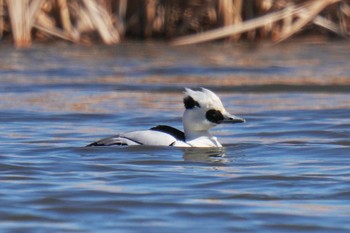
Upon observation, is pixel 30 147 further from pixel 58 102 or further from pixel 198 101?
pixel 58 102

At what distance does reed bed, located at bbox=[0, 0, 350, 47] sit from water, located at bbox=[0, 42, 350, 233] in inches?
13.7

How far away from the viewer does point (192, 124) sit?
8.66m

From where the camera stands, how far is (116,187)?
7.29 meters

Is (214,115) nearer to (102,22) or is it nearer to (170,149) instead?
(170,149)

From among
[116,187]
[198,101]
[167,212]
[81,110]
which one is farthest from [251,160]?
[81,110]

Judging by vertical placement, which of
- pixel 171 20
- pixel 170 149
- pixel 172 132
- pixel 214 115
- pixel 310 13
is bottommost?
pixel 170 149

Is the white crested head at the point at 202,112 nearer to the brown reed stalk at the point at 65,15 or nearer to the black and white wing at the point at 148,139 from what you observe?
the black and white wing at the point at 148,139

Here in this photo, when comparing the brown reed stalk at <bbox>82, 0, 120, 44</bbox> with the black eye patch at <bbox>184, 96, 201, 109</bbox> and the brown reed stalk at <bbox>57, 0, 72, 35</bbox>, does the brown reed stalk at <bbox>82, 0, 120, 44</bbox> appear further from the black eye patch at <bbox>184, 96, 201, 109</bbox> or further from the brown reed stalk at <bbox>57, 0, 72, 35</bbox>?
the black eye patch at <bbox>184, 96, 201, 109</bbox>

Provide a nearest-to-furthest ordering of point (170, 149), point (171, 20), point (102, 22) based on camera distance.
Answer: point (170, 149) < point (102, 22) < point (171, 20)

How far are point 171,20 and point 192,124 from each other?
1009 centimetres

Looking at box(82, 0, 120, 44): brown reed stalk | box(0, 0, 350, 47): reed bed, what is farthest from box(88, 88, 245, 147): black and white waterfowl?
box(82, 0, 120, 44): brown reed stalk

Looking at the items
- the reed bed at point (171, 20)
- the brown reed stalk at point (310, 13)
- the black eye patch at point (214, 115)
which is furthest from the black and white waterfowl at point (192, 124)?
the brown reed stalk at point (310, 13)

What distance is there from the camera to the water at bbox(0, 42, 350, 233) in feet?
21.2

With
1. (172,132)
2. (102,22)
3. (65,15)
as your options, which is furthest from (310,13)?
(172,132)
